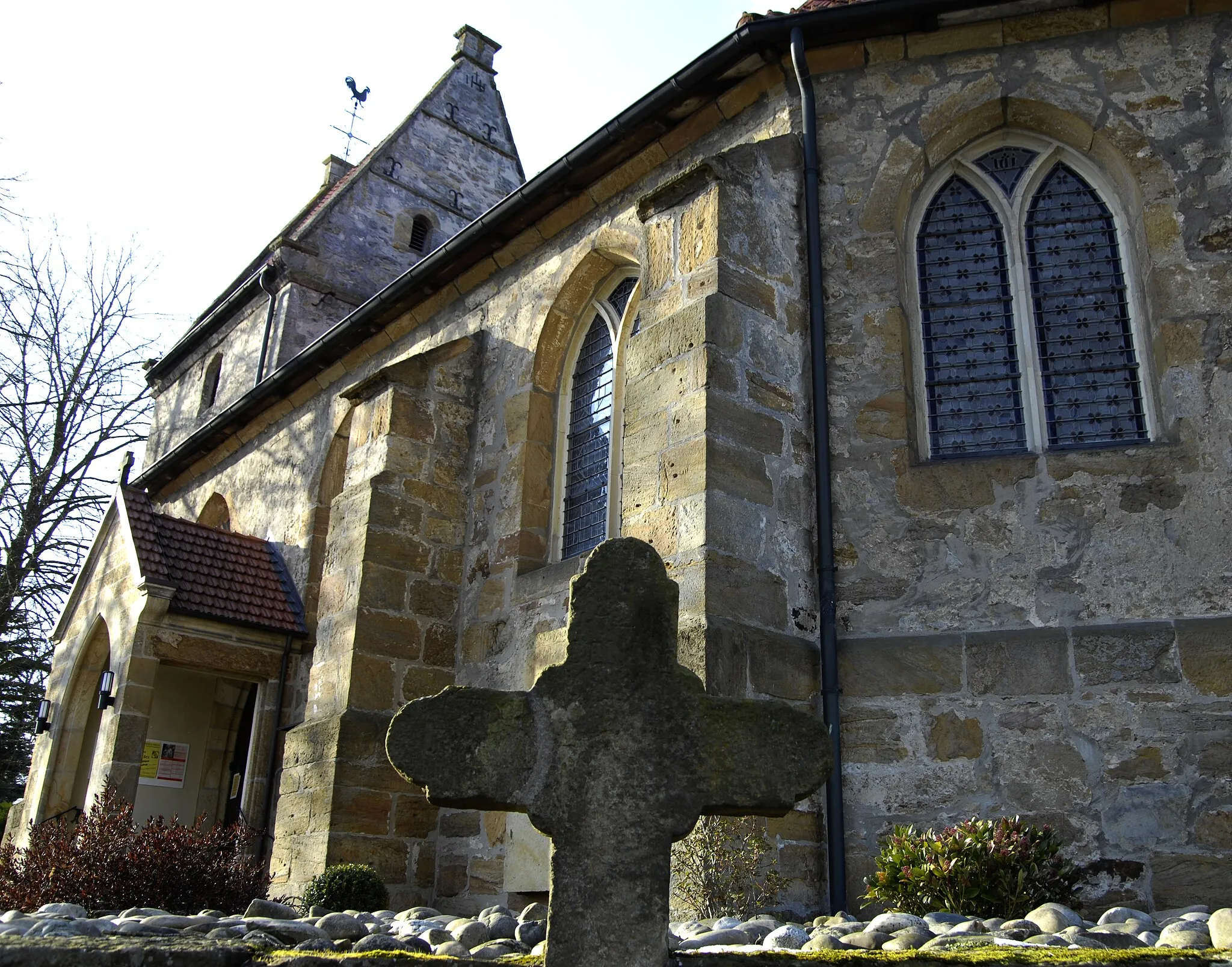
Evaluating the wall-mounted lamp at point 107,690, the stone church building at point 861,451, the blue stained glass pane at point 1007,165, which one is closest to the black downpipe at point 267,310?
the stone church building at point 861,451

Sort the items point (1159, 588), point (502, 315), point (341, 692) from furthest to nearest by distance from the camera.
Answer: point (502, 315)
point (341, 692)
point (1159, 588)

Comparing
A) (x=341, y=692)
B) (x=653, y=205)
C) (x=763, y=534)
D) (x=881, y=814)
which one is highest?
(x=653, y=205)

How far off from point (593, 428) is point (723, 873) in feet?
15.6

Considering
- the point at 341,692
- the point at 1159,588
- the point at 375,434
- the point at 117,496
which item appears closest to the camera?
the point at 1159,588

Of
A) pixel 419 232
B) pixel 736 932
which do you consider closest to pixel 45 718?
pixel 419 232

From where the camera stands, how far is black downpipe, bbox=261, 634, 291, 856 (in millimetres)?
11477

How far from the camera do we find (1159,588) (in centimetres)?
642

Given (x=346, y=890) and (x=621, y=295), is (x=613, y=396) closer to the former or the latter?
(x=621, y=295)

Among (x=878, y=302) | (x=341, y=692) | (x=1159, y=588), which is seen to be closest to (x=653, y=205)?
(x=878, y=302)

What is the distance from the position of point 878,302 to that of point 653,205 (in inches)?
62.3

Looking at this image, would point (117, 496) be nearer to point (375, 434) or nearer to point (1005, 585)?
point (375, 434)

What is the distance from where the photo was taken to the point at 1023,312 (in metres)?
7.61

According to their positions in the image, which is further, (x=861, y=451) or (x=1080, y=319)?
(x=1080, y=319)

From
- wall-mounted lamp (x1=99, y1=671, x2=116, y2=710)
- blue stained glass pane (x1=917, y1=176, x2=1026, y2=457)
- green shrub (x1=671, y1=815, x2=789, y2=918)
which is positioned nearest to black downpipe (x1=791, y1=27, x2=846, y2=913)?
Answer: green shrub (x1=671, y1=815, x2=789, y2=918)
